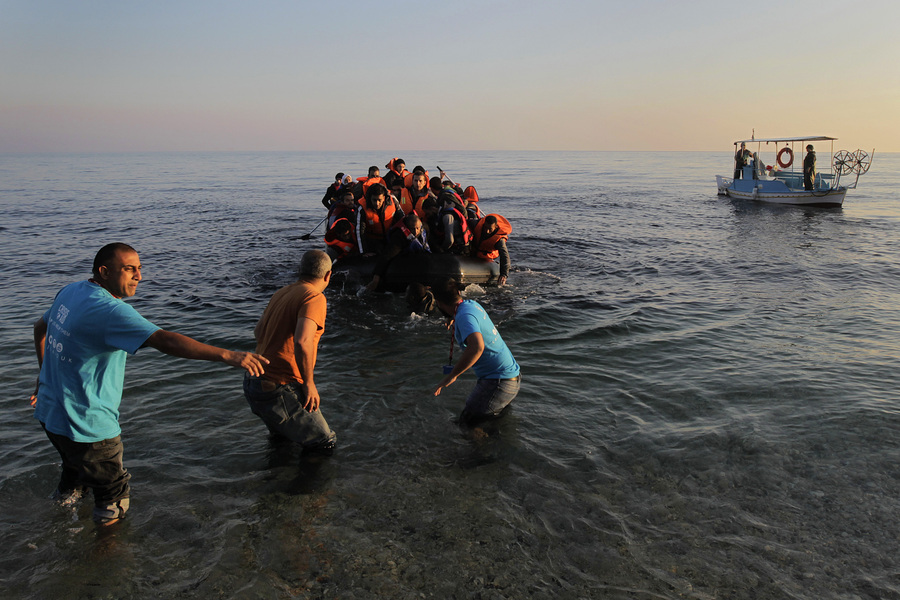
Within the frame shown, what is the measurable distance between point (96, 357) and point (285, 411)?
4.86 feet

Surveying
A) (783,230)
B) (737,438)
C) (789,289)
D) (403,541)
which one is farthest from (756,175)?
(403,541)

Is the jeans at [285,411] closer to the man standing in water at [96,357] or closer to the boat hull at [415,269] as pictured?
the man standing in water at [96,357]

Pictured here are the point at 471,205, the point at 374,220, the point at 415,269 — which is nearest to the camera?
the point at 415,269

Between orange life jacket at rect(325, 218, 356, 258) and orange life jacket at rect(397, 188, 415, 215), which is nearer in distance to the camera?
orange life jacket at rect(325, 218, 356, 258)

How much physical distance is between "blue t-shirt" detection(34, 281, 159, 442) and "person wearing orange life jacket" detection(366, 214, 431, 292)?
701cm

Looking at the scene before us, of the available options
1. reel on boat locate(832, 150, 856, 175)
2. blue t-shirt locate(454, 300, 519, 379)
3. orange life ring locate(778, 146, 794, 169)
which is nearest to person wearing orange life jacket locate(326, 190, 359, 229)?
blue t-shirt locate(454, 300, 519, 379)

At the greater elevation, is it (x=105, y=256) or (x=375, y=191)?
(x=375, y=191)

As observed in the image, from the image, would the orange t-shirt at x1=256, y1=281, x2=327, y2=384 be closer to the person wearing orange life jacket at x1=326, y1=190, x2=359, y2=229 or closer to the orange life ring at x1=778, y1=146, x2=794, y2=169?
the person wearing orange life jacket at x1=326, y1=190, x2=359, y2=229

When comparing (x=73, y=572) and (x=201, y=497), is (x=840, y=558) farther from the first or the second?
(x=73, y=572)

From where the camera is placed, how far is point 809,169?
25.0 m

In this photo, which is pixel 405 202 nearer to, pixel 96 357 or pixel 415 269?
pixel 415 269

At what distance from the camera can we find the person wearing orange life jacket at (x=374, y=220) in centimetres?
1092

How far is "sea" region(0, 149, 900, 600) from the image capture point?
3928 mm

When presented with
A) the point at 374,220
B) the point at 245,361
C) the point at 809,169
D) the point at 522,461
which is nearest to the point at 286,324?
the point at 245,361
